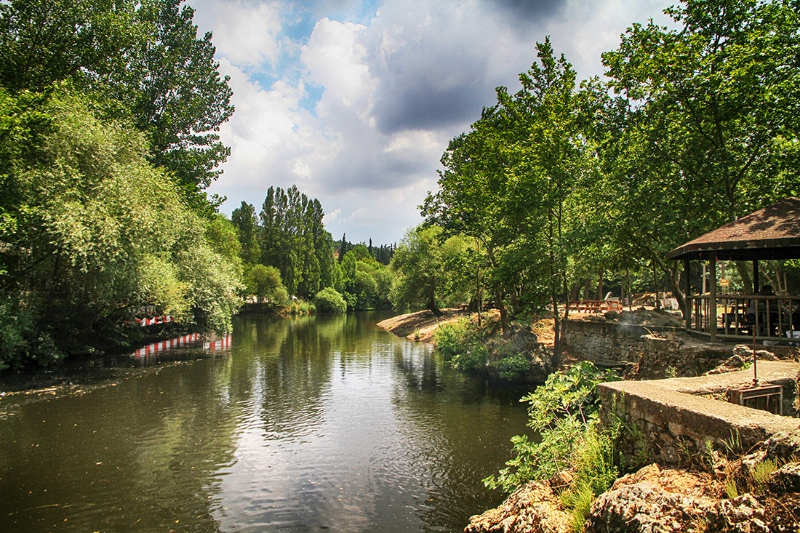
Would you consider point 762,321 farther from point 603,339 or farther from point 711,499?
point 711,499

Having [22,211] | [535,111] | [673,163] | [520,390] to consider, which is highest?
[535,111]

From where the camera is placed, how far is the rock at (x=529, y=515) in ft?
19.0

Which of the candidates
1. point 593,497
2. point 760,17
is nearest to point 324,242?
point 760,17

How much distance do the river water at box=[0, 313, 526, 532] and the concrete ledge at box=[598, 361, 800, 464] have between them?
371cm

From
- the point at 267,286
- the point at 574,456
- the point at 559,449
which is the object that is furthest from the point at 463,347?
the point at 267,286

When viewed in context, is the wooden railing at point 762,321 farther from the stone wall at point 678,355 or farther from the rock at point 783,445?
the rock at point 783,445

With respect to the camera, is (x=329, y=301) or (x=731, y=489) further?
Result: (x=329, y=301)

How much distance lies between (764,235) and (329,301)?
6904 cm

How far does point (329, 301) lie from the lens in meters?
76.5

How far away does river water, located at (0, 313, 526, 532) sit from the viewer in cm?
848

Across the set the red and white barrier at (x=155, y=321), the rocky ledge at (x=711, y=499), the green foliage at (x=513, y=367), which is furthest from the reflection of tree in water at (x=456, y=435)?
the red and white barrier at (x=155, y=321)

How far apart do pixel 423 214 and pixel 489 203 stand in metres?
7.42

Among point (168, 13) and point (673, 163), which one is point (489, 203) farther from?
point (168, 13)

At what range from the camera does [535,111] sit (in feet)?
72.6
